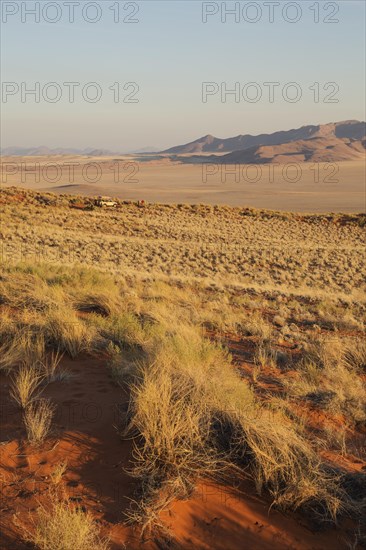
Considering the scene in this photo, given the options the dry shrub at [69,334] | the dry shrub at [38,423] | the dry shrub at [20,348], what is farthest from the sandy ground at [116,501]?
the dry shrub at [69,334]

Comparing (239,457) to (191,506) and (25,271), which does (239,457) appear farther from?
(25,271)

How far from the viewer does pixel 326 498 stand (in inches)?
146

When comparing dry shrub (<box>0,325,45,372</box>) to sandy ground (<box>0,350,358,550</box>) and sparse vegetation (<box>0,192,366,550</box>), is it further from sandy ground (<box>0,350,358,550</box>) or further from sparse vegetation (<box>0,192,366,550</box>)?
sandy ground (<box>0,350,358,550</box>)

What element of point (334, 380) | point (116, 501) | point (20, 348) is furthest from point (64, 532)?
point (334, 380)

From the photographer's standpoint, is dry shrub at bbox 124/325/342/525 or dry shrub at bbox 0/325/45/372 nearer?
dry shrub at bbox 124/325/342/525

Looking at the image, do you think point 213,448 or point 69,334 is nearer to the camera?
Result: point 213,448

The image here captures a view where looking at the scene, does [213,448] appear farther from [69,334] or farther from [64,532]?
[69,334]

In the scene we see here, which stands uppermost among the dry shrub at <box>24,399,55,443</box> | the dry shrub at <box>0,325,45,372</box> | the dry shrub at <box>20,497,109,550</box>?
the dry shrub at <box>0,325,45,372</box>

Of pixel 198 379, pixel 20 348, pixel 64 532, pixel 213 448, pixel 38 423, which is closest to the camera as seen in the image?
pixel 64 532

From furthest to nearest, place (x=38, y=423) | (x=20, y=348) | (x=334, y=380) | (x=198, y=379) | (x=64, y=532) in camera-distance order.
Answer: (x=334, y=380)
(x=20, y=348)
(x=198, y=379)
(x=38, y=423)
(x=64, y=532)

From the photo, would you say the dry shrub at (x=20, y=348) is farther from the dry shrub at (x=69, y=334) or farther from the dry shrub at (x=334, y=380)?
the dry shrub at (x=334, y=380)

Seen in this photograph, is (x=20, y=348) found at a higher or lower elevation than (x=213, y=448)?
higher

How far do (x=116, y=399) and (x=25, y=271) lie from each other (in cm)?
736

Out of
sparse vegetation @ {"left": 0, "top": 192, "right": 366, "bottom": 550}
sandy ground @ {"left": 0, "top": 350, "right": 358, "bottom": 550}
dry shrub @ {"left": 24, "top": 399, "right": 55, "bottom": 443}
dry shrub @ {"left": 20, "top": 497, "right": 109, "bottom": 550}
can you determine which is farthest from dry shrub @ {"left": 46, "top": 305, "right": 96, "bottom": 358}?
dry shrub @ {"left": 20, "top": 497, "right": 109, "bottom": 550}
